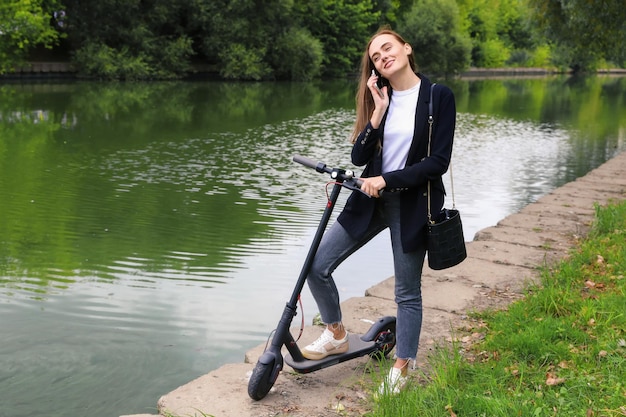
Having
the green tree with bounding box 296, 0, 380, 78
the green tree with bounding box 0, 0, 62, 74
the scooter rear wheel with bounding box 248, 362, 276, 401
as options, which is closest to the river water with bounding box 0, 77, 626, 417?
the scooter rear wheel with bounding box 248, 362, 276, 401

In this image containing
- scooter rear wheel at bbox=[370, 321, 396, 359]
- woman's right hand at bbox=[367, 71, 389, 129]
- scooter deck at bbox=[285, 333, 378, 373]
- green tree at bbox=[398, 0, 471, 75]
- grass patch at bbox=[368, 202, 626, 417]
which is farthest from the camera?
green tree at bbox=[398, 0, 471, 75]

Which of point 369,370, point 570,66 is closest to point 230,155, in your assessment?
point 369,370

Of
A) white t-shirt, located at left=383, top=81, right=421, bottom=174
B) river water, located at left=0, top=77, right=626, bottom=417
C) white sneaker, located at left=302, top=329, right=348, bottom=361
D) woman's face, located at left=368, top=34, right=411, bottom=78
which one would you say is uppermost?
woman's face, located at left=368, top=34, right=411, bottom=78

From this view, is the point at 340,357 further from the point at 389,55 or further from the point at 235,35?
the point at 235,35

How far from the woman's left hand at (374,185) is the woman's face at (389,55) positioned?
49cm

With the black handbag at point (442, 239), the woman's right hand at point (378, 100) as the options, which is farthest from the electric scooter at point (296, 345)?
the black handbag at point (442, 239)

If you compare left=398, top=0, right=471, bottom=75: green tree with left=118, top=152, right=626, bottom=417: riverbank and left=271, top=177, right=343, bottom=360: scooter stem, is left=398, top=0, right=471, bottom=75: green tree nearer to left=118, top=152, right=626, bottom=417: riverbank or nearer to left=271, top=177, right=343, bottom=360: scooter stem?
left=118, top=152, right=626, bottom=417: riverbank

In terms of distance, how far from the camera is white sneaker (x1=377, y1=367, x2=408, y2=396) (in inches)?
137

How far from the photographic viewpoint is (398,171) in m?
3.42

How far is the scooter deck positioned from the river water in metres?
0.94

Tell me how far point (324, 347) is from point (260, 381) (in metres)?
0.45

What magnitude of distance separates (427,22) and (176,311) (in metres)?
53.2

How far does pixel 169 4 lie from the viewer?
40.7 metres

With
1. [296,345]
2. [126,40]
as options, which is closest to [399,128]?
[296,345]
